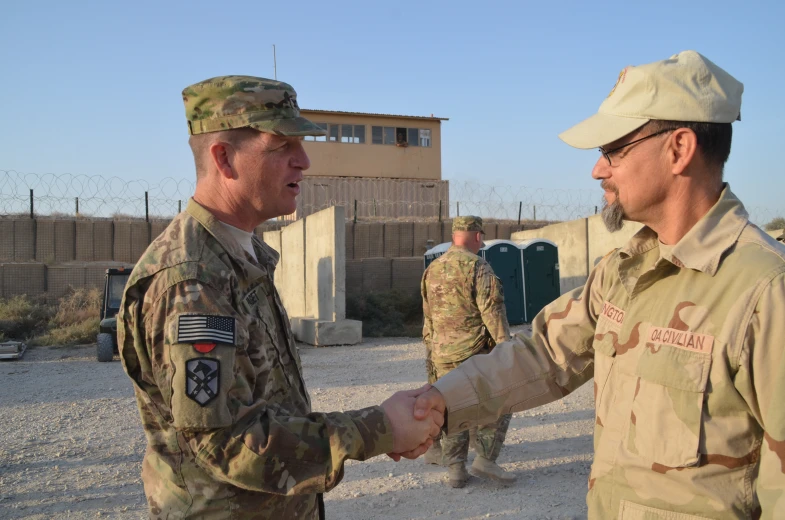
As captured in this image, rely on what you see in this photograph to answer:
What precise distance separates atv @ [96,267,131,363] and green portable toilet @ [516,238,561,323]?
31.9ft

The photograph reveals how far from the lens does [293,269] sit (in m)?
16.5

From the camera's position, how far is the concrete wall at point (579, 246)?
54.0ft

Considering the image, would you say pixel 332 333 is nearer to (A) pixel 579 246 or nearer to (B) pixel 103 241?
(A) pixel 579 246

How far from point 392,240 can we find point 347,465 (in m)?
14.8

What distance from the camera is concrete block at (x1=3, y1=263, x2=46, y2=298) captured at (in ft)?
54.7

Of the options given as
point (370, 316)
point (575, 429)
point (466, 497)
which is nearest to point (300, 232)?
point (370, 316)

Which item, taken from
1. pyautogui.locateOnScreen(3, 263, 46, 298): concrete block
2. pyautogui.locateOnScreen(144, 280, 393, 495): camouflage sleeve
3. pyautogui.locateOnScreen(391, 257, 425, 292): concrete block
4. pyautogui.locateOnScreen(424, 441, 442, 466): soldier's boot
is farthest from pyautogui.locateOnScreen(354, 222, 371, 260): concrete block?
pyautogui.locateOnScreen(144, 280, 393, 495): camouflage sleeve

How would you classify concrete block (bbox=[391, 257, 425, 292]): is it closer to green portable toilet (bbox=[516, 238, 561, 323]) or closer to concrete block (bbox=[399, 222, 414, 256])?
concrete block (bbox=[399, 222, 414, 256])

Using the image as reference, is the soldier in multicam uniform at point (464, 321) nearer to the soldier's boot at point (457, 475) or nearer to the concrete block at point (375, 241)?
the soldier's boot at point (457, 475)

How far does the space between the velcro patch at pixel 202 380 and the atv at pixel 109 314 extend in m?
10.6

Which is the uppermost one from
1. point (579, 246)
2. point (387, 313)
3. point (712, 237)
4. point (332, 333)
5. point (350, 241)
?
point (350, 241)

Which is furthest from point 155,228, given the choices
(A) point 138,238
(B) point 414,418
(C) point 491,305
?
(B) point 414,418

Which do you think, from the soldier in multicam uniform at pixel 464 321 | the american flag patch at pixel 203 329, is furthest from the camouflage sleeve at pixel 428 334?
the american flag patch at pixel 203 329

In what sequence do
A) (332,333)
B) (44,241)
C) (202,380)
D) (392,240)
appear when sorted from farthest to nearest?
(392,240)
(44,241)
(332,333)
(202,380)
